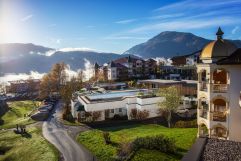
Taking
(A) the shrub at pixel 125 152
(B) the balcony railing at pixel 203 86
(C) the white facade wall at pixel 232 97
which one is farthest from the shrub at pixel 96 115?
(C) the white facade wall at pixel 232 97

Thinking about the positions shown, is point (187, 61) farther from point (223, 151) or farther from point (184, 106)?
point (223, 151)

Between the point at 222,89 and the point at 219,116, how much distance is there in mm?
2654

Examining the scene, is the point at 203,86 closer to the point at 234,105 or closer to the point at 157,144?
the point at 234,105

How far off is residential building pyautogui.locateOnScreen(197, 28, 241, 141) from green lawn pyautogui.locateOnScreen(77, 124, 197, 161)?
17.0 ft

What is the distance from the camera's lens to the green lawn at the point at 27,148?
35838 mm

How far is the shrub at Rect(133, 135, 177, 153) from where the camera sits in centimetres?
2908

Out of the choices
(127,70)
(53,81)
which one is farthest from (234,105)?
(127,70)

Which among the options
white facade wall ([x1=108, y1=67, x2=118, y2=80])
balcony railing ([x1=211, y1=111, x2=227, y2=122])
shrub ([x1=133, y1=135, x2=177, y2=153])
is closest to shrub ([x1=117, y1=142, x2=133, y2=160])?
shrub ([x1=133, y1=135, x2=177, y2=153])

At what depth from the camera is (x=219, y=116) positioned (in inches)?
1014

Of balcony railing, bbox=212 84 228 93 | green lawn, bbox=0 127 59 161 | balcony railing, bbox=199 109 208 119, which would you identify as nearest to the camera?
balcony railing, bbox=212 84 228 93

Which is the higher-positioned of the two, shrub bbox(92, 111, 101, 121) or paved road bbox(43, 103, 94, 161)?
shrub bbox(92, 111, 101, 121)

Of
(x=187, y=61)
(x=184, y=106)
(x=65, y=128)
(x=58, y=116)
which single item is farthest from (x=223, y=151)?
(x=187, y=61)

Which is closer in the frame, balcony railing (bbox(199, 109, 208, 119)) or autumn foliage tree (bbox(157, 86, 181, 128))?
balcony railing (bbox(199, 109, 208, 119))

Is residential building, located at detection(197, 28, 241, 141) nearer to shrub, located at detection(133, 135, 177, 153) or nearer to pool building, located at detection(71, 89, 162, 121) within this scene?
shrub, located at detection(133, 135, 177, 153)
